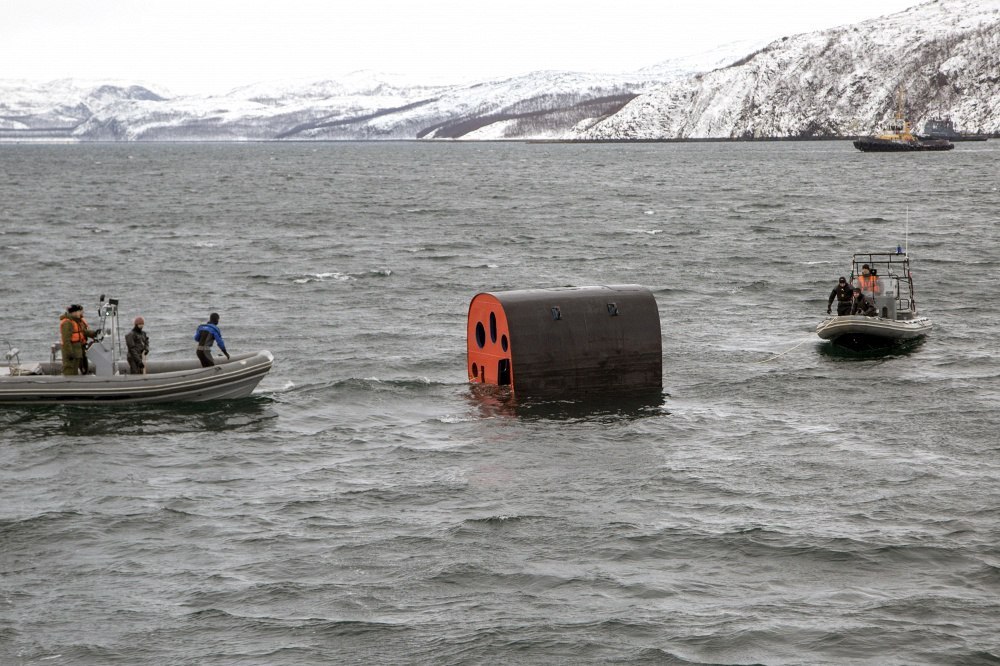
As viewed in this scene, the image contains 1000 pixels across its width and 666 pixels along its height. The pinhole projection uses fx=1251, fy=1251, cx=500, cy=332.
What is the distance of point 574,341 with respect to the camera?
23906 millimetres

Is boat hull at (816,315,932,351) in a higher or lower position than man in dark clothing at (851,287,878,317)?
lower

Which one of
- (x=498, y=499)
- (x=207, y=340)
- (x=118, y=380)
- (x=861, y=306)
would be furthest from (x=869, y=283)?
(x=118, y=380)

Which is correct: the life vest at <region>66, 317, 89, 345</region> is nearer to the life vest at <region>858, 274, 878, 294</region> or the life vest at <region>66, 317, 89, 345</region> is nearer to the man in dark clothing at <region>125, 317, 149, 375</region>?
the man in dark clothing at <region>125, 317, 149, 375</region>

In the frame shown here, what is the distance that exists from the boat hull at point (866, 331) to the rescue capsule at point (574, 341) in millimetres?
6903

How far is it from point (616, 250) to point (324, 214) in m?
27.7

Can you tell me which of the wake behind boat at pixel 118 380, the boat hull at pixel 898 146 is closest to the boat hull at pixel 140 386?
the wake behind boat at pixel 118 380

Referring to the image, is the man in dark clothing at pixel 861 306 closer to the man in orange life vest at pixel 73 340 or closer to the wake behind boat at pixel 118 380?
the wake behind boat at pixel 118 380

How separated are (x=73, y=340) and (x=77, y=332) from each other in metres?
0.19

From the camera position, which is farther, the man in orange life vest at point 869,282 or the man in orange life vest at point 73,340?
the man in orange life vest at point 869,282

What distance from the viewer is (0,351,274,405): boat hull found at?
23.8 meters

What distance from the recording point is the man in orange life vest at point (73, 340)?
23.6 meters

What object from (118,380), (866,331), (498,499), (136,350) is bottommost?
(498,499)

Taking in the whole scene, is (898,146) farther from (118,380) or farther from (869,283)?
(118,380)

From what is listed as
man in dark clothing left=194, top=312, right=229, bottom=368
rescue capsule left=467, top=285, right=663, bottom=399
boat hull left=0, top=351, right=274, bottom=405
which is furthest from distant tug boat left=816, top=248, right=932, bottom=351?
man in dark clothing left=194, top=312, right=229, bottom=368
